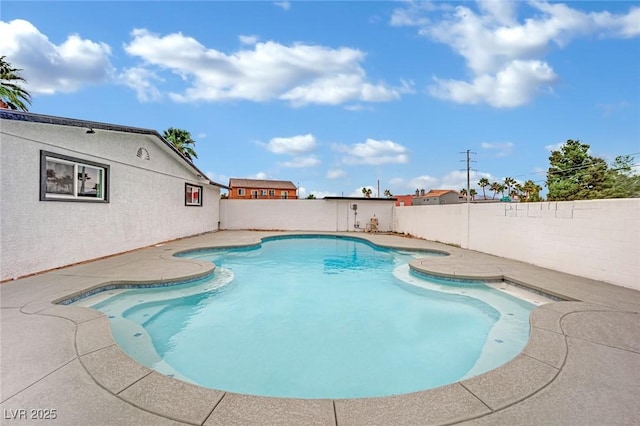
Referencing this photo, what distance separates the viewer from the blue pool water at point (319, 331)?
10.2ft

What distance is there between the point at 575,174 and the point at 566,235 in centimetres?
2956

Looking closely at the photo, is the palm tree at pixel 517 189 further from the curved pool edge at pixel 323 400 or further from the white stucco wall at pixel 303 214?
the curved pool edge at pixel 323 400

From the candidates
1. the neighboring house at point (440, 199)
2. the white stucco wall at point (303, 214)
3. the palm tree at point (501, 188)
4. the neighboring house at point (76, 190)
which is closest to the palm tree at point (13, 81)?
the neighboring house at point (76, 190)

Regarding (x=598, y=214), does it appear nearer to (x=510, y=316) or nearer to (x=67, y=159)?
(x=510, y=316)

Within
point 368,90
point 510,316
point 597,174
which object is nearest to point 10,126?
point 510,316

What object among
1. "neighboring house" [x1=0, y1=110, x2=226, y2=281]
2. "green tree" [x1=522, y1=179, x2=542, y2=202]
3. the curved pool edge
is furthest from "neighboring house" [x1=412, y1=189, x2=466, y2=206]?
the curved pool edge

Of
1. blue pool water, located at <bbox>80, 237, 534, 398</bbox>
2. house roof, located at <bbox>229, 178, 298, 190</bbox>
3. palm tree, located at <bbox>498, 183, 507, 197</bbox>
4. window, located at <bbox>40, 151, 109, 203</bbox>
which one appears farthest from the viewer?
palm tree, located at <bbox>498, 183, 507, 197</bbox>

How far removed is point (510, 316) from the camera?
4.56 metres

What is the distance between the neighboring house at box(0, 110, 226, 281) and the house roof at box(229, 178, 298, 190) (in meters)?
35.0

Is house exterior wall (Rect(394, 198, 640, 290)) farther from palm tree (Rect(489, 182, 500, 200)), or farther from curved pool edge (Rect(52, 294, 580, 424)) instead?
palm tree (Rect(489, 182, 500, 200))

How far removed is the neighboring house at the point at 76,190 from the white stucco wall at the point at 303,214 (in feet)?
20.3

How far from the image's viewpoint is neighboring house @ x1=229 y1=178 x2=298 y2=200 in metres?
45.2

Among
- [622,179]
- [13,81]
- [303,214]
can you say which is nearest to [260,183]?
[303,214]

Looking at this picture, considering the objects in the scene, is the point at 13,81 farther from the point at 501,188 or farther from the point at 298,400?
the point at 501,188
